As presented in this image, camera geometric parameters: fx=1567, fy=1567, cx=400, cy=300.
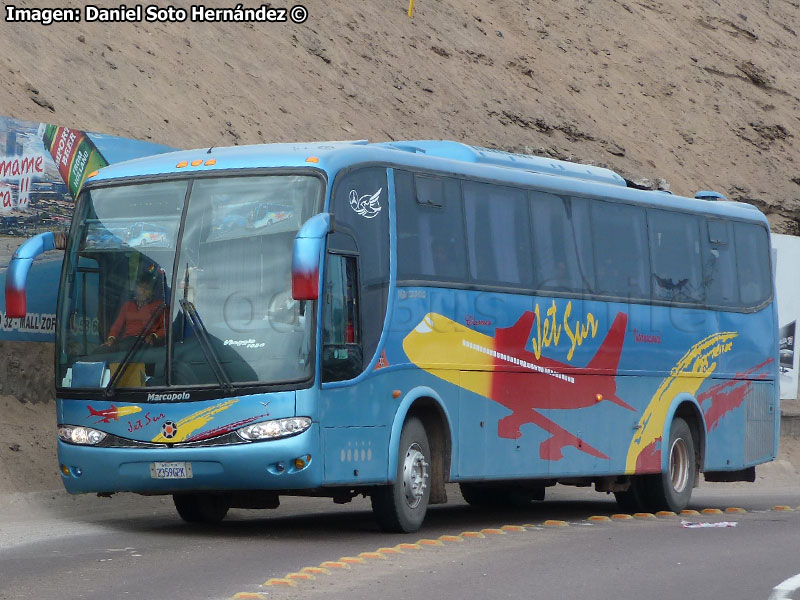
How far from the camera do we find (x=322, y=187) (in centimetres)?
1304

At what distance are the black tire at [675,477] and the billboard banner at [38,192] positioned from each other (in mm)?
7096

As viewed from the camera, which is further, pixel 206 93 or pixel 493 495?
pixel 206 93

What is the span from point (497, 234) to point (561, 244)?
1.20m

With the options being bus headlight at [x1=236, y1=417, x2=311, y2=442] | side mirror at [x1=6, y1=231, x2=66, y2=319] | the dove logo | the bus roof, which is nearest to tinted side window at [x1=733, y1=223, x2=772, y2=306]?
the bus roof

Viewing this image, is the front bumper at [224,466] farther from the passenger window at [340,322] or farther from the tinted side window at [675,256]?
A: the tinted side window at [675,256]

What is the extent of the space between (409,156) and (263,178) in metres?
1.63

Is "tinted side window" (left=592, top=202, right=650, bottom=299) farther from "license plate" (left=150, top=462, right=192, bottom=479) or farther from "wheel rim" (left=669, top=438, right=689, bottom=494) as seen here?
"license plate" (left=150, top=462, right=192, bottom=479)

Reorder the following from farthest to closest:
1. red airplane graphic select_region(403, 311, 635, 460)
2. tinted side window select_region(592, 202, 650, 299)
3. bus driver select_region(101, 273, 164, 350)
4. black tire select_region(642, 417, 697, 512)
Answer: black tire select_region(642, 417, 697, 512) < tinted side window select_region(592, 202, 650, 299) < red airplane graphic select_region(403, 311, 635, 460) < bus driver select_region(101, 273, 164, 350)

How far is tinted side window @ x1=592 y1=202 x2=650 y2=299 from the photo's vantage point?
16.8 metres

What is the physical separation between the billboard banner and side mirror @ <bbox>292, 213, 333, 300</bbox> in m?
5.77

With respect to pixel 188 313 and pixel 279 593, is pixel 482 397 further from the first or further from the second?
pixel 279 593

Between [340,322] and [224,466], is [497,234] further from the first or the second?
[224,466]

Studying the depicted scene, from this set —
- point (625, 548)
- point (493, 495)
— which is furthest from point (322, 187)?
point (493, 495)

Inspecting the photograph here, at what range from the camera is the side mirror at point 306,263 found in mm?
11812
